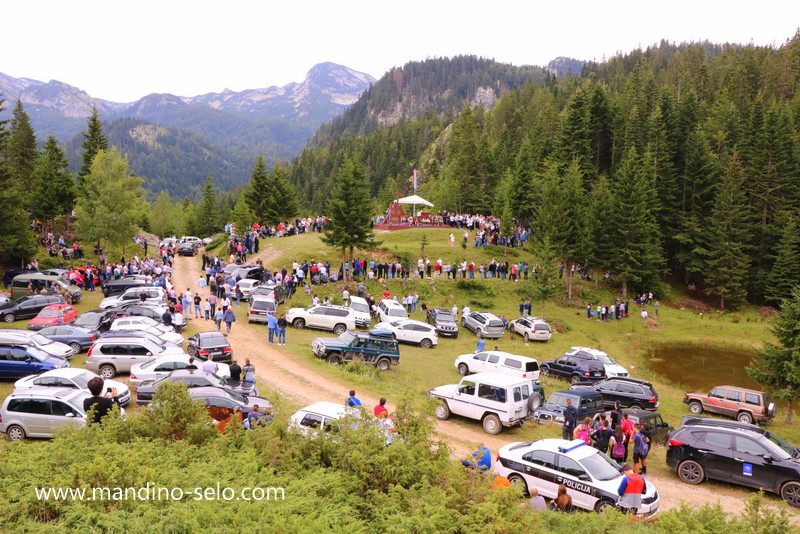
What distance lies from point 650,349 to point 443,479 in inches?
1320

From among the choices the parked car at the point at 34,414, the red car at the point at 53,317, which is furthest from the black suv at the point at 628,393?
the red car at the point at 53,317

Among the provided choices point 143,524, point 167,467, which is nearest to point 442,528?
point 143,524

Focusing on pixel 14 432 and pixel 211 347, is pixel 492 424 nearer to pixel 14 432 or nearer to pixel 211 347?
pixel 211 347

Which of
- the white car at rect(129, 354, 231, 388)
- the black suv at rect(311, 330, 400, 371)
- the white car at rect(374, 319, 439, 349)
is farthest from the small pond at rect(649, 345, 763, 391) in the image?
the white car at rect(129, 354, 231, 388)

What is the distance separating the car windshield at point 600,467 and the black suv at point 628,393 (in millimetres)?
10708

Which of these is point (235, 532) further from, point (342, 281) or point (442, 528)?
point (342, 281)

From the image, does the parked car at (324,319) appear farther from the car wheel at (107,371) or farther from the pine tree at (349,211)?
the car wheel at (107,371)

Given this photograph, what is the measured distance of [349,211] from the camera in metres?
38.6

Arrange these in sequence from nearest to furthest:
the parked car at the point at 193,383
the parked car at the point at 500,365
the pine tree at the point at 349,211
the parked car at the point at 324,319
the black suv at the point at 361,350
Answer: the parked car at the point at 193,383, the black suv at the point at 361,350, the parked car at the point at 500,365, the parked car at the point at 324,319, the pine tree at the point at 349,211

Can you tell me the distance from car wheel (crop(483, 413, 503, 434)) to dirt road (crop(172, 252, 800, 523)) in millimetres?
241

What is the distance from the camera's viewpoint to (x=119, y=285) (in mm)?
32719

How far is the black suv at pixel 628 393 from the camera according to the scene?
23.1 metres

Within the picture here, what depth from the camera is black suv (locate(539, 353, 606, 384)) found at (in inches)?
1073

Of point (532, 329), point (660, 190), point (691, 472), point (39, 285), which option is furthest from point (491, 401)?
point (660, 190)
